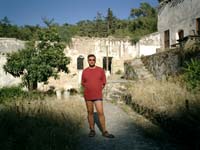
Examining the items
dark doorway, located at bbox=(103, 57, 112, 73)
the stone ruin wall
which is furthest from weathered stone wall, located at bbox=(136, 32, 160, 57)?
dark doorway, located at bbox=(103, 57, 112, 73)

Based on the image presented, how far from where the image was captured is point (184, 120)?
16.4 feet

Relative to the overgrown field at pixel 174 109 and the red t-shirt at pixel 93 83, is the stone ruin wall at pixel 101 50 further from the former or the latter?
the red t-shirt at pixel 93 83

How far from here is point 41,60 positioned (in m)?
15.2

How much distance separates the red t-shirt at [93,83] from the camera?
5.47 metres

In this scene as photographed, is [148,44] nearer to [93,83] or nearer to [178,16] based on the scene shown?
[178,16]

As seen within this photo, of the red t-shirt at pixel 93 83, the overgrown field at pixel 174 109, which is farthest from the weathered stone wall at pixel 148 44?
the red t-shirt at pixel 93 83

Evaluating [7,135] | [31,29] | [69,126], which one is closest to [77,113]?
[69,126]

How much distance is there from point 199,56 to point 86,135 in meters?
6.62

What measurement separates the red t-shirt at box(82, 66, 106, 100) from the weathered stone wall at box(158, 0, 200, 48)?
13429 mm

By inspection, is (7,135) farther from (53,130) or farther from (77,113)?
(77,113)

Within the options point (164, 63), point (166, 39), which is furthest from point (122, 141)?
point (166, 39)

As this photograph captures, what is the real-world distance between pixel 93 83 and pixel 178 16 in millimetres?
15556

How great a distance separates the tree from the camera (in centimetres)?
1495

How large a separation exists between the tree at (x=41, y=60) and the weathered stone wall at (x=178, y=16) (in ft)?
29.5
